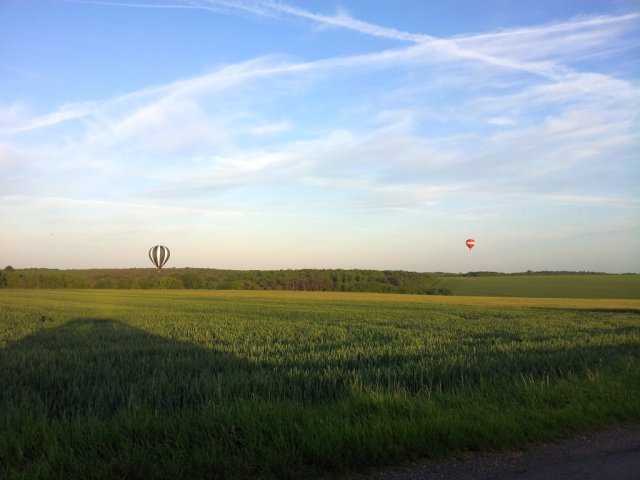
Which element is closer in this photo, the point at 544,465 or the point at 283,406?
the point at 544,465

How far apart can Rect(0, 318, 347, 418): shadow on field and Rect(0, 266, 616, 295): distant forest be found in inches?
3004

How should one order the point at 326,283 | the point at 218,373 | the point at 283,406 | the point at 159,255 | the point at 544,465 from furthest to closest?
the point at 326,283
the point at 159,255
the point at 218,373
the point at 283,406
the point at 544,465

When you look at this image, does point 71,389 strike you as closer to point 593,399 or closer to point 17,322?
point 593,399

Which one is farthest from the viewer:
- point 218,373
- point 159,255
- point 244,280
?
point 244,280

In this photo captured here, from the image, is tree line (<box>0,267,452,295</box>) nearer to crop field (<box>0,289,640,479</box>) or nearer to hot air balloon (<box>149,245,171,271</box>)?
hot air balloon (<box>149,245,171,271</box>)

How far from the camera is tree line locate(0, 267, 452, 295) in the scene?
312ft

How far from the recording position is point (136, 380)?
369 inches

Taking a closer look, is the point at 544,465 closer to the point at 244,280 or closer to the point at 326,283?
the point at 244,280

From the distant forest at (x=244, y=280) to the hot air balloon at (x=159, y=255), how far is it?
41.2 m

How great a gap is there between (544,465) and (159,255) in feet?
170

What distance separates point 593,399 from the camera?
7316 millimetres

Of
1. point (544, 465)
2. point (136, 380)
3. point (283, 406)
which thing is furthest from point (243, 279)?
point (544, 465)

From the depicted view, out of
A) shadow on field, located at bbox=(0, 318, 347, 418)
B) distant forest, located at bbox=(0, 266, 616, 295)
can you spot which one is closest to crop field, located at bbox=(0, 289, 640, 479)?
→ shadow on field, located at bbox=(0, 318, 347, 418)

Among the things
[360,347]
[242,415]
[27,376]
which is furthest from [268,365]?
[242,415]
